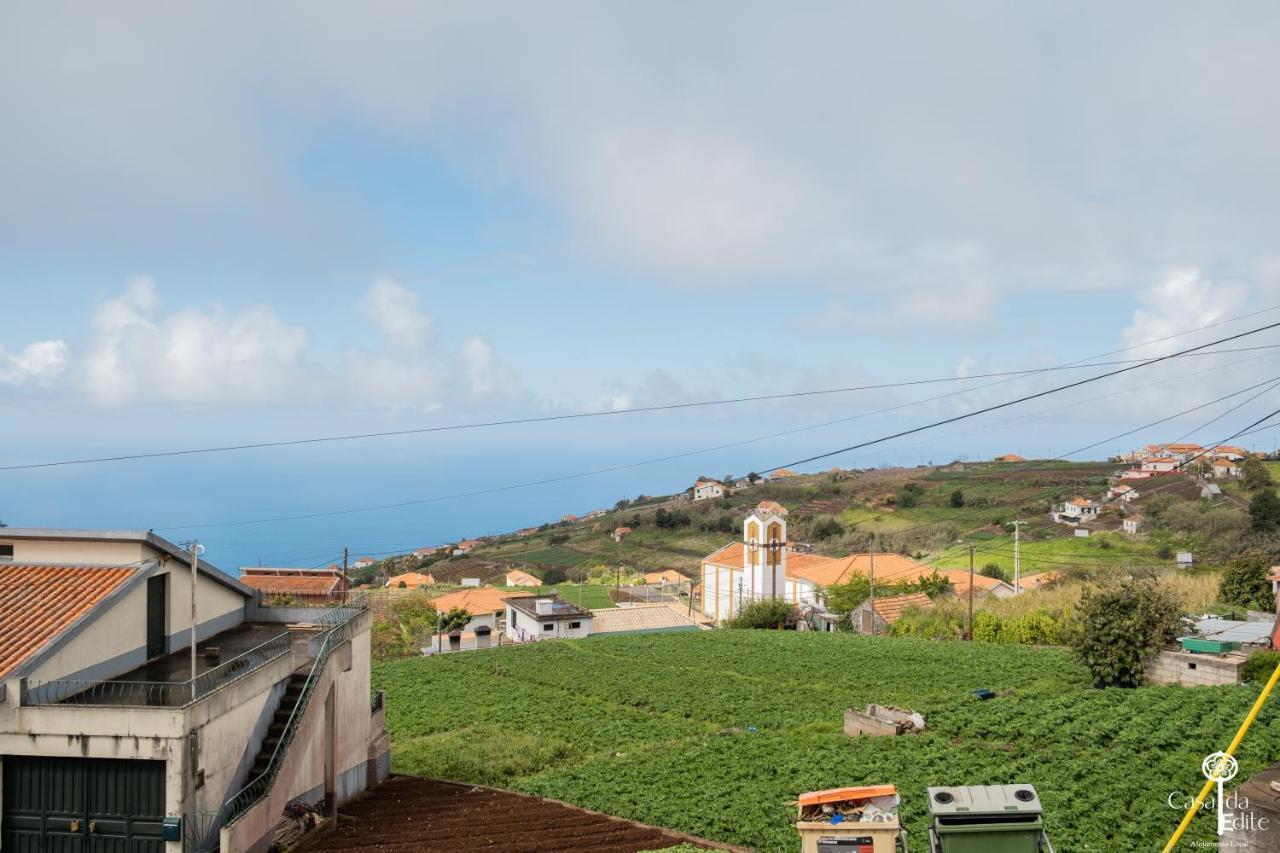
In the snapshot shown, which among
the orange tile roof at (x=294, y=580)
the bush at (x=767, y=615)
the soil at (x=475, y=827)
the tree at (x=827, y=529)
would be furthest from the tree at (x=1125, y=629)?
the tree at (x=827, y=529)

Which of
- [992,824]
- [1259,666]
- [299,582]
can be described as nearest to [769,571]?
[299,582]

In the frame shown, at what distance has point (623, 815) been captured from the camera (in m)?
17.6

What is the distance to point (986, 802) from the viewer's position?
8.43 metres

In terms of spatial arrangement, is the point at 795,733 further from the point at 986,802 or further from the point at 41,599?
the point at 41,599

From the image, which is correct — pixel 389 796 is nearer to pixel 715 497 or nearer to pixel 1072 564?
pixel 1072 564

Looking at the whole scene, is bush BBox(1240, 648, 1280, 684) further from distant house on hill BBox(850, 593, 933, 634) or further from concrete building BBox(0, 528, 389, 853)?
concrete building BBox(0, 528, 389, 853)

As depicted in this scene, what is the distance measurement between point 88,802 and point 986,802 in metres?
12.3

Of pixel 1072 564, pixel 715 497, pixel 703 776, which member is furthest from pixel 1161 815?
pixel 715 497

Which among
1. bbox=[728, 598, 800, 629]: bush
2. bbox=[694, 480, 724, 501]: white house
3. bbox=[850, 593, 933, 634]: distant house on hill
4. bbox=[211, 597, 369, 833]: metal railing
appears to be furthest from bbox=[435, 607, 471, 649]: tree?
bbox=[694, 480, 724, 501]: white house

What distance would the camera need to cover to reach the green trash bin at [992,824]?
8.24m

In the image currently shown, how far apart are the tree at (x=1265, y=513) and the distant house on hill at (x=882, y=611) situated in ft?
115

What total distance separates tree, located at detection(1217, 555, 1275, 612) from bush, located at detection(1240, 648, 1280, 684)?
63.1 feet

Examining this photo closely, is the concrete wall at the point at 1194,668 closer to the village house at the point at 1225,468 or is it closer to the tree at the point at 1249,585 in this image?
the tree at the point at 1249,585

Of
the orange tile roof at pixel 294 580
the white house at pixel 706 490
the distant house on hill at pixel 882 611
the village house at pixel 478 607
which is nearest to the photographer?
the distant house on hill at pixel 882 611
